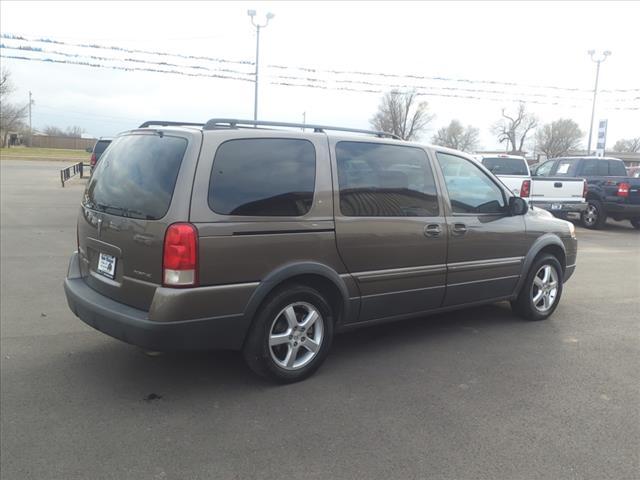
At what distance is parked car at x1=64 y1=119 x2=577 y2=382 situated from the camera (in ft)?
10.8

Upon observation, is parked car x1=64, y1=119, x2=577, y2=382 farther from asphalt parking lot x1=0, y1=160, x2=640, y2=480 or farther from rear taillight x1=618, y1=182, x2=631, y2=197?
rear taillight x1=618, y1=182, x2=631, y2=197

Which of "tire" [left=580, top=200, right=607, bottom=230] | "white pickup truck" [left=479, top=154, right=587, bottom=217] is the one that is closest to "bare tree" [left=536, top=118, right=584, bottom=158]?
"tire" [left=580, top=200, right=607, bottom=230]

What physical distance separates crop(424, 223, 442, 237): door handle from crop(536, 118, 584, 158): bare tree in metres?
25.6

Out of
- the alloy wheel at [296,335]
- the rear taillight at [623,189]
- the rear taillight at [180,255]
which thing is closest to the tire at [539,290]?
the alloy wheel at [296,335]

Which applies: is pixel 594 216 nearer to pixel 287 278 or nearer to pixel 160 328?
pixel 287 278

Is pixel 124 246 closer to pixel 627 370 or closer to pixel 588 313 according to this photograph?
pixel 627 370

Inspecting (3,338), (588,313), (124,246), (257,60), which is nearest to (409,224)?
(124,246)

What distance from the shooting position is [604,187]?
1371 centimetres

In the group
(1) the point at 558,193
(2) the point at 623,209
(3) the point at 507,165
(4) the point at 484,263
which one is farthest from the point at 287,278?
(2) the point at 623,209

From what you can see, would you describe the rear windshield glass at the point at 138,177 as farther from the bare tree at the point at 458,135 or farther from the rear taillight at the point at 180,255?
the bare tree at the point at 458,135

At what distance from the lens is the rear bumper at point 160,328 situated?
3254mm

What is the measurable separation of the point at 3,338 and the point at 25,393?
122 centimetres

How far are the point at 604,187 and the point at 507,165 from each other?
2.46 m

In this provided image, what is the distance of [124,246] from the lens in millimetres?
3494
